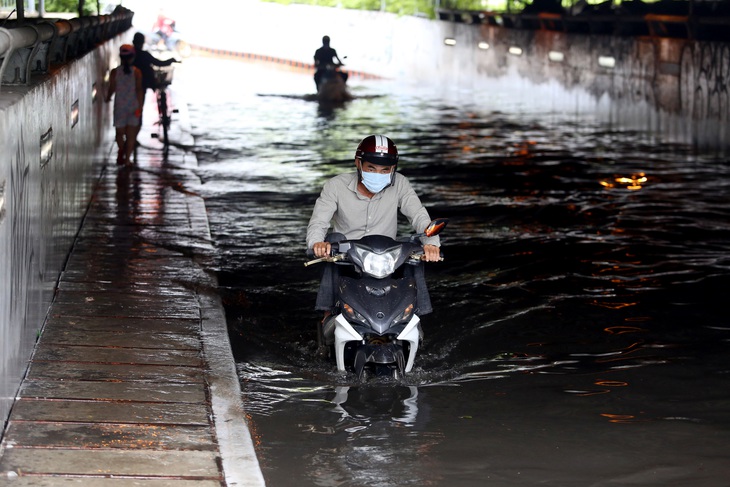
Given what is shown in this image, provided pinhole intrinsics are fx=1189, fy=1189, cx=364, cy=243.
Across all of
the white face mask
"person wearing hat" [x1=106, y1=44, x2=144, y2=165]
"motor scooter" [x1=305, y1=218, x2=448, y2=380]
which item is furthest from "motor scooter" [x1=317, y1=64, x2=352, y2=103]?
"motor scooter" [x1=305, y1=218, x2=448, y2=380]

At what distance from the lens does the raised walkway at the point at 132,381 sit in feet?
18.8

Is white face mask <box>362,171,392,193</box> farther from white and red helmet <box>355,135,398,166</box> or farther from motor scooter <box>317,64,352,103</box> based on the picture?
motor scooter <box>317,64,352,103</box>

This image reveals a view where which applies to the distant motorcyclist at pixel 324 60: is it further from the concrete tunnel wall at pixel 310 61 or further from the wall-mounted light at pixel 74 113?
the wall-mounted light at pixel 74 113

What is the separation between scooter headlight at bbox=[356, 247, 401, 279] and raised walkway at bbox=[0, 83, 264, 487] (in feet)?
3.61

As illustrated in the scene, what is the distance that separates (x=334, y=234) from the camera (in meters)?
7.59

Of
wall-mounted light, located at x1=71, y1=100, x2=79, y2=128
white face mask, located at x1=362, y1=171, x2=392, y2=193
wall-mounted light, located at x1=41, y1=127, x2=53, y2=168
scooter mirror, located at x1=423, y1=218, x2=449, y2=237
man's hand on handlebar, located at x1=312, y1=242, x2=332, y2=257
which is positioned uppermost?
wall-mounted light, located at x1=71, y1=100, x2=79, y2=128

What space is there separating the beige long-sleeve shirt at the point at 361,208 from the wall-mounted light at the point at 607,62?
856 inches

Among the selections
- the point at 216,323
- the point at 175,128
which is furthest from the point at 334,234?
the point at 175,128

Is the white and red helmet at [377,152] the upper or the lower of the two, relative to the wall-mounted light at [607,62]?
lower

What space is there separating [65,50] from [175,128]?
36.2 feet

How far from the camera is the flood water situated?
6402 mm

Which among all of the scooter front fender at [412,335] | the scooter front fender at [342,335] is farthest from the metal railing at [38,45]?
the scooter front fender at [412,335]

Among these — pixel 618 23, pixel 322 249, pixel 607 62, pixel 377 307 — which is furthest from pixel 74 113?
pixel 618 23

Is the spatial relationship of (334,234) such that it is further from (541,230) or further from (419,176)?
(419,176)
